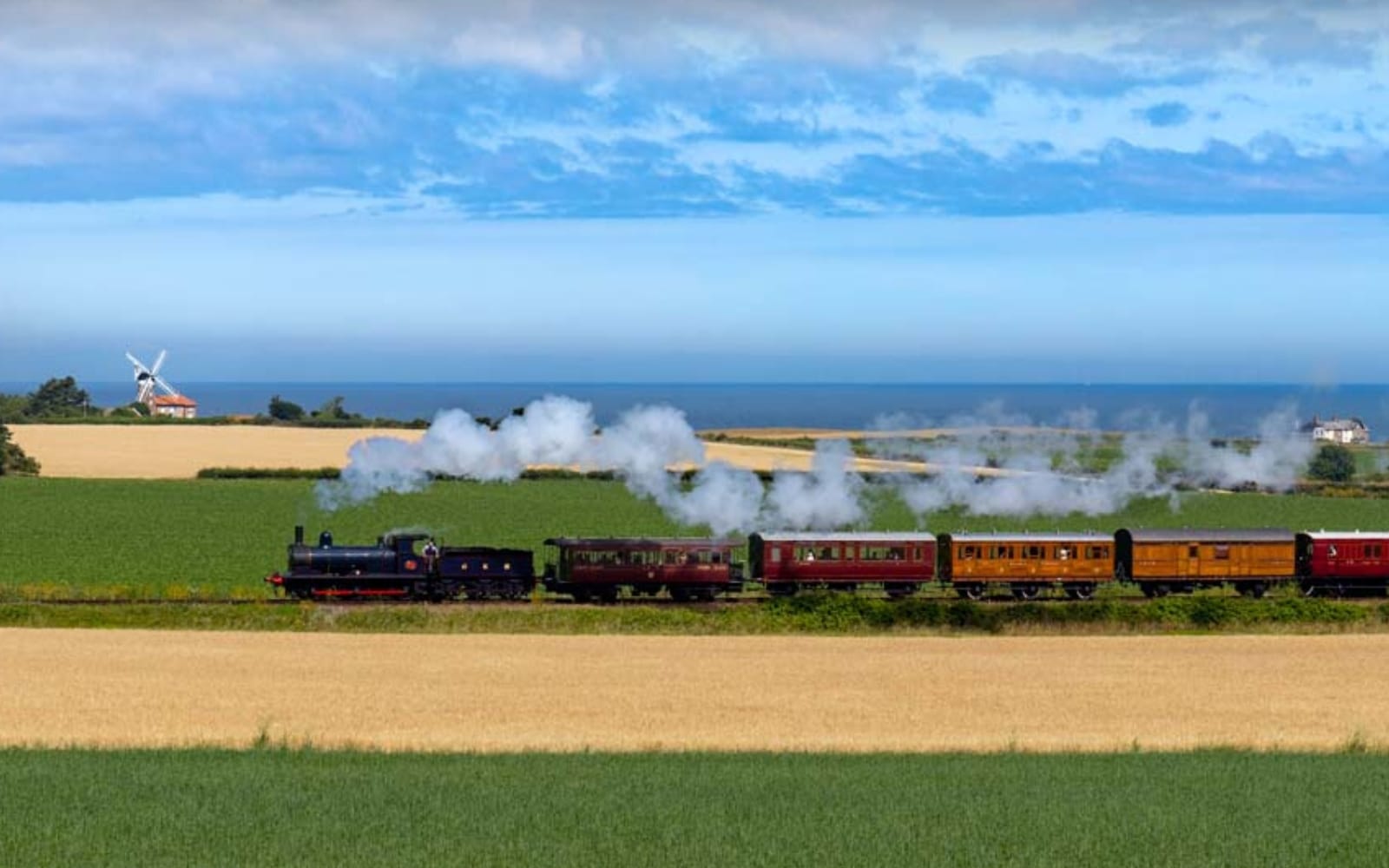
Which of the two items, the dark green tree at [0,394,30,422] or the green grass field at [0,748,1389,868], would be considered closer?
the green grass field at [0,748,1389,868]

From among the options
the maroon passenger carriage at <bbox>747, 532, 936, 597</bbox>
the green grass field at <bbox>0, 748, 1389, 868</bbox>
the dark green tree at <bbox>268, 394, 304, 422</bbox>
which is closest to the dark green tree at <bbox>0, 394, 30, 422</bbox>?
the dark green tree at <bbox>268, 394, 304, 422</bbox>

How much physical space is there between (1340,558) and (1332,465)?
57.6 meters

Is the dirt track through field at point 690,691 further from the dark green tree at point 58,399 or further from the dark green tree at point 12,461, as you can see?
the dark green tree at point 58,399

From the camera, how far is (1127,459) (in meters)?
76.8

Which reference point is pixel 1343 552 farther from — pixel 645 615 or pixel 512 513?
pixel 512 513

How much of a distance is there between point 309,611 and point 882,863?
35.5 metres

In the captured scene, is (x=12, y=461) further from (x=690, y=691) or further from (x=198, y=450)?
(x=690, y=691)

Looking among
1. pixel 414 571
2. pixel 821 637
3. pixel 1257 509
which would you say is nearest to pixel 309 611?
pixel 414 571

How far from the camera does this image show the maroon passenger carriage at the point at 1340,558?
6188 cm

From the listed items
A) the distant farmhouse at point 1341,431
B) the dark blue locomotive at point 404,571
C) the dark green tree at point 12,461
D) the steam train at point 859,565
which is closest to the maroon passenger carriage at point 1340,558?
the steam train at point 859,565

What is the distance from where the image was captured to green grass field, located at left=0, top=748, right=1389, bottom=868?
22078mm

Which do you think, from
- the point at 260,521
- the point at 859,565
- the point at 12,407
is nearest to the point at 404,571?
the point at 859,565

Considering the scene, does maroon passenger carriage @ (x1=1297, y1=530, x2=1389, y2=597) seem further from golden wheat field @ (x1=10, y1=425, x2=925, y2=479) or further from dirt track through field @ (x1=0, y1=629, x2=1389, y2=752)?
golden wheat field @ (x1=10, y1=425, x2=925, y2=479)

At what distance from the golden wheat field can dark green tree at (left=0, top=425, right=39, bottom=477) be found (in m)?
1.16
